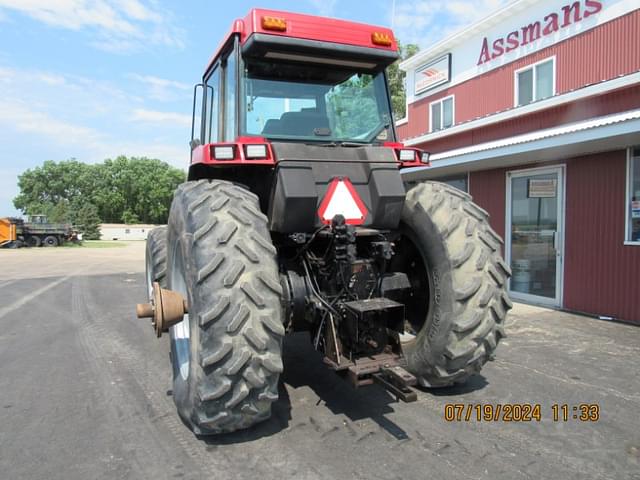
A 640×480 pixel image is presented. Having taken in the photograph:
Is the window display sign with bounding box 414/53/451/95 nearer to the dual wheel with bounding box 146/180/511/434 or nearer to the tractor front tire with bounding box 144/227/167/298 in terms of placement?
the tractor front tire with bounding box 144/227/167/298

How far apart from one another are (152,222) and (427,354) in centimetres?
7024

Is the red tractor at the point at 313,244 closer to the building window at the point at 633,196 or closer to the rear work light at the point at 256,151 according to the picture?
the rear work light at the point at 256,151

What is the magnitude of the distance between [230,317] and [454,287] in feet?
5.28

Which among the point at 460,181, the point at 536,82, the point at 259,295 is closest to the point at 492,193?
the point at 460,181

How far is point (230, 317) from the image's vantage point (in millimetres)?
2553

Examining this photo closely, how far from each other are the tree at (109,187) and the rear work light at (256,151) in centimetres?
6784

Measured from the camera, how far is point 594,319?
276 inches

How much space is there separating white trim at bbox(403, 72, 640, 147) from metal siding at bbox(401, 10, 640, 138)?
132 cm

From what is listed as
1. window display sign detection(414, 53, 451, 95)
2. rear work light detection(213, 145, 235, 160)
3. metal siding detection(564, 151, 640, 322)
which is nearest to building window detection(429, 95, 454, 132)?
window display sign detection(414, 53, 451, 95)

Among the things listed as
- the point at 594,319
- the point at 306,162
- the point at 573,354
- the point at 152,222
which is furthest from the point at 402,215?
the point at 152,222

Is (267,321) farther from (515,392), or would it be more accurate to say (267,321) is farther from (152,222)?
(152,222)

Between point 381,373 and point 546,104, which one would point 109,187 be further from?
point 381,373

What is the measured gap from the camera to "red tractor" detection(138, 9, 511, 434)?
8.64 ft

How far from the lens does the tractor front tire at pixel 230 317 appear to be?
8.38 ft
